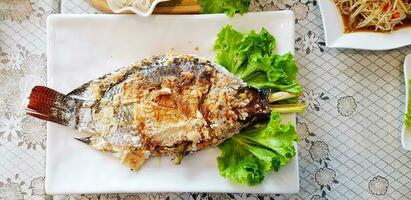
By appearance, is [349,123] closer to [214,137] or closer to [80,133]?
[214,137]

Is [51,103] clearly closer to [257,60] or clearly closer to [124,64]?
[124,64]

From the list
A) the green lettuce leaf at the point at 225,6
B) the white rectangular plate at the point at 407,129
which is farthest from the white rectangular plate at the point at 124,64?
the white rectangular plate at the point at 407,129

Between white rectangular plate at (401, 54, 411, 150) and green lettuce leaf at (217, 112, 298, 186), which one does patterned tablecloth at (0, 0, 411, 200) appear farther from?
green lettuce leaf at (217, 112, 298, 186)

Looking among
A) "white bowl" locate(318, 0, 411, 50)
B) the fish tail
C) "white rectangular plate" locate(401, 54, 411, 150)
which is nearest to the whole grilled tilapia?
the fish tail

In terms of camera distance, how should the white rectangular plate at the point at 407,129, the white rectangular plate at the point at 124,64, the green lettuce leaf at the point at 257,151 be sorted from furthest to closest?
the white rectangular plate at the point at 407,129 < the white rectangular plate at the point at 124,64 < the green lettuce leaf at the point at 257,151

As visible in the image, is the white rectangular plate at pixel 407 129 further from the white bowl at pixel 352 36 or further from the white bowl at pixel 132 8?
the white bowl at pixel 132 8

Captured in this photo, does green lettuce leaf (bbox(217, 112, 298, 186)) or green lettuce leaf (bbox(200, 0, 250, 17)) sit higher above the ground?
green lettuce leaf (bbox(200, 0, 250, 17))

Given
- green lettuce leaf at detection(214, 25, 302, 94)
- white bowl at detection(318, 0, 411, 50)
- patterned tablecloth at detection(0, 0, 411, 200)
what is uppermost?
white bowl at detection(318, 0, 411, 50)
